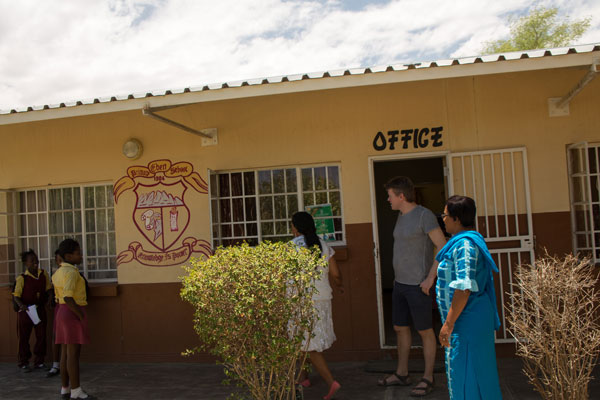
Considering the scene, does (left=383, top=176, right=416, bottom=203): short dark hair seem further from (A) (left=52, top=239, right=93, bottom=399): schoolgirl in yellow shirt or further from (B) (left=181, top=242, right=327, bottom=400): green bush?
(A) (left=52, top=239, right=93, bottom=399): schoolgirl in yellow shirt

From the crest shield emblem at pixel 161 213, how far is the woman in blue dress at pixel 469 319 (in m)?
3.85

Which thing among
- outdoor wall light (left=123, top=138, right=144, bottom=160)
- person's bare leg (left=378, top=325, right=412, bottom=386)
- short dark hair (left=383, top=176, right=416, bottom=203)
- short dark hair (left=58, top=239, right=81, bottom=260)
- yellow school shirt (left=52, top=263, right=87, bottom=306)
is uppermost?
outdoor wall light (left=123, top=138, right=144, bottom=160)

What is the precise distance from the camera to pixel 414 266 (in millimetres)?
4469

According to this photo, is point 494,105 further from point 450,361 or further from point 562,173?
point 450,361

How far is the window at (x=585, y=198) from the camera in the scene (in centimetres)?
539

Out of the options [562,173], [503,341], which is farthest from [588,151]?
[503,341]

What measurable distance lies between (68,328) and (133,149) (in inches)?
94.9

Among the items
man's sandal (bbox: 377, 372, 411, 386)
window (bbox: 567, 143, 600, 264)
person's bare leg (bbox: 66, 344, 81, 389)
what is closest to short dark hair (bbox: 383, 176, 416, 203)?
man's sandal (bbox: 377, 372, 411, 386)

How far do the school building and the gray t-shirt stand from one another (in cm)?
123

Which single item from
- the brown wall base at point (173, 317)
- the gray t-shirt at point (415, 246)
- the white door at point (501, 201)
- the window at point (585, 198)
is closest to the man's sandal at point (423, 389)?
the gray t-shirt at point (415, 246)

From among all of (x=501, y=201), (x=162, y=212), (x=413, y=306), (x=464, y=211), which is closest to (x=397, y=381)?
(x=413, y=306)

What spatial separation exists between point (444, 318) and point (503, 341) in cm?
255

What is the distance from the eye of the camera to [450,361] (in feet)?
10.5

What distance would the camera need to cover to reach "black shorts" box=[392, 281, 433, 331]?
440 centimetres
